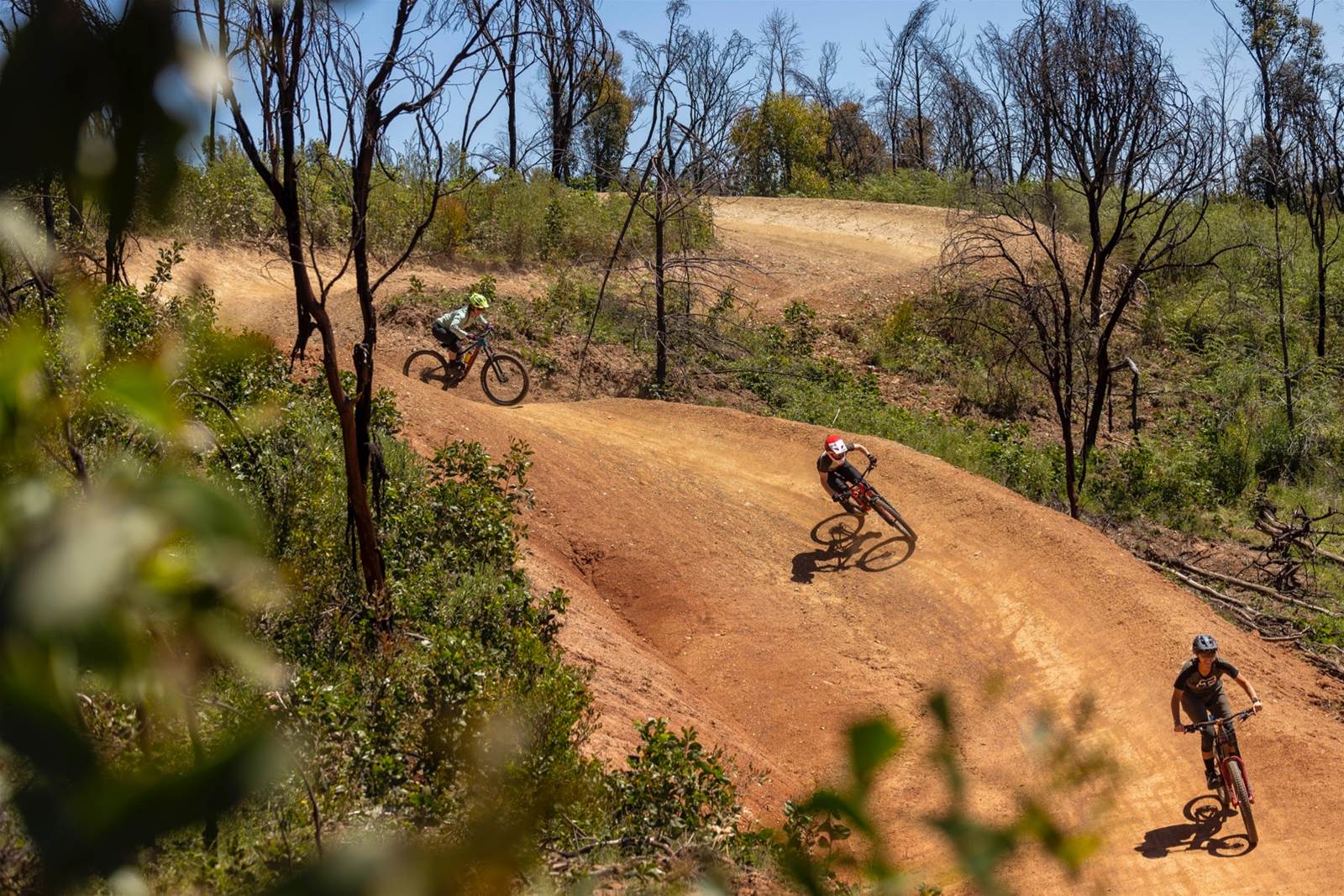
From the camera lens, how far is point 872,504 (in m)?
12.7

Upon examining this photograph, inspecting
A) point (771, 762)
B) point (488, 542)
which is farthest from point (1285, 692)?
point (488, 542)

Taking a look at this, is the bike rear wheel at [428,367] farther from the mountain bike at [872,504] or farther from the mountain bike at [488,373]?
the mountain bike at [872,504]

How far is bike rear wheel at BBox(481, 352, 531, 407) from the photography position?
16.2 metres

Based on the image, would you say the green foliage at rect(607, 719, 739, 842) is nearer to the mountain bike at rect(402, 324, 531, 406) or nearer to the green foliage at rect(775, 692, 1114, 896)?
the green foliage at rect(775, 692, 1114, 896)

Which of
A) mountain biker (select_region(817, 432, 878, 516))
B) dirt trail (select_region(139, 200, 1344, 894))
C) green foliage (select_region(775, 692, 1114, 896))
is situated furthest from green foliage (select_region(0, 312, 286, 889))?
mountain biker (select_region(817, 432, 878, 516))

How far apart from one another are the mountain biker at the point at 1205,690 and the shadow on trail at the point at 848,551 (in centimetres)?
411

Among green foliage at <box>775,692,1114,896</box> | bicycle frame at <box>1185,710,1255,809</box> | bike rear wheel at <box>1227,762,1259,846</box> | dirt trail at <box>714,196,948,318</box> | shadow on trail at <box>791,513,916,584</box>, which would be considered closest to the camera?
green foliage at <box>775,692,1114,896</box>

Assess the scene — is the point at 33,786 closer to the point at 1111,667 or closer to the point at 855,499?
the point at 1111,667

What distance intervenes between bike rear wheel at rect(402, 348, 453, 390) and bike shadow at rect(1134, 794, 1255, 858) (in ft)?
35.9

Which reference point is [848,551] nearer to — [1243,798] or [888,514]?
[888,514]

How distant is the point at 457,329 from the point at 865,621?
25.1 feet

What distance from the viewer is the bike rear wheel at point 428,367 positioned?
16266 mm

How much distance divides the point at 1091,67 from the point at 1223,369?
905 centimetres

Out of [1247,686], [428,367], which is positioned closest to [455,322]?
[428,367]
